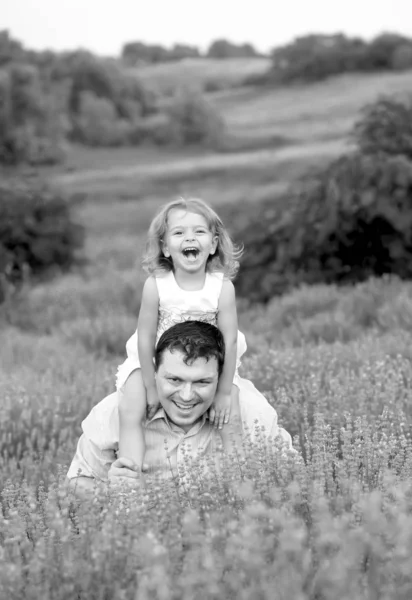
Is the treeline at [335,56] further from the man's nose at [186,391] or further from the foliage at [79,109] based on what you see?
the man's nose at [186,391]

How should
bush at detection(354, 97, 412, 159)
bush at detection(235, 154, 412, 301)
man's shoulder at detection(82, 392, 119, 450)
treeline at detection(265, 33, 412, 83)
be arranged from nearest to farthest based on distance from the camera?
man's shoulder at detection(82, 392, 119, 450) < bush at detection(235, 154, 412, 301) < bush at detection(354, 97, 412, 159) < treeline at detection(265, 33, 412, 83)

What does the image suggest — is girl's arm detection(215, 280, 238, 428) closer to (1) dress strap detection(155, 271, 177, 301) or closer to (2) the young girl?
(2) the young girl

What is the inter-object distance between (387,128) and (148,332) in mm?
7093

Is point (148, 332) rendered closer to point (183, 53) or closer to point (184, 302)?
point (184, 302)

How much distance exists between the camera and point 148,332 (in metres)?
3.68

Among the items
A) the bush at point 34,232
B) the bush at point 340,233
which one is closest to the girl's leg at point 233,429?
the bush at point 340,233

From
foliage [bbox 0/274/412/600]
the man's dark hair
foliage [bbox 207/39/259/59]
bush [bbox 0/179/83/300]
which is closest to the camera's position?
foliage [bbox 0/274/412/600]

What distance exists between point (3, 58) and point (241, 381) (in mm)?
16562

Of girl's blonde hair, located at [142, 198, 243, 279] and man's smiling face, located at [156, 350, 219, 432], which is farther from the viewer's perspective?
girl's blonde hair, located at [142, 198, 243, 279]

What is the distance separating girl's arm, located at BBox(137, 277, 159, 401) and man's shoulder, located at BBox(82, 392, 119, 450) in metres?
0.25

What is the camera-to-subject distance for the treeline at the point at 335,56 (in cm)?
1972

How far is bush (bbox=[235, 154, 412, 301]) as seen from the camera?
885 cm

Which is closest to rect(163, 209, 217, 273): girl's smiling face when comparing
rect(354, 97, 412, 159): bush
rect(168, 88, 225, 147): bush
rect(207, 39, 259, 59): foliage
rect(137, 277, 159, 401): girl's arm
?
rect(137, 277, 159, 401): girl's arm

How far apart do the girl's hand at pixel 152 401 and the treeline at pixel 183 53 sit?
20.0 metres
